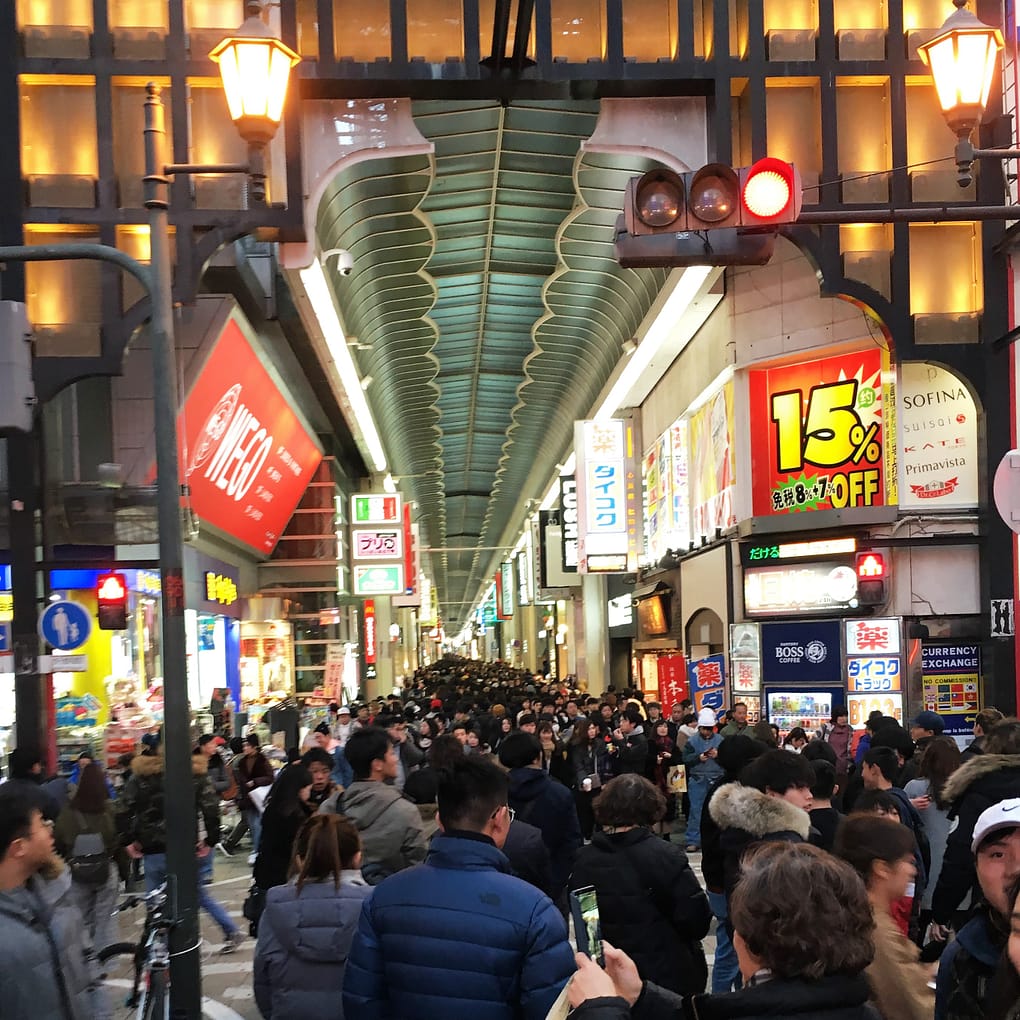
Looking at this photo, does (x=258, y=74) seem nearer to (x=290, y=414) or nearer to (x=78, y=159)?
(x=78, y=159)

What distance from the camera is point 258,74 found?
815 cm

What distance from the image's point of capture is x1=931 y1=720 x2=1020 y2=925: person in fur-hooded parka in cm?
532

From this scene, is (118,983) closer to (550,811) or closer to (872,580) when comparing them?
(550,811)

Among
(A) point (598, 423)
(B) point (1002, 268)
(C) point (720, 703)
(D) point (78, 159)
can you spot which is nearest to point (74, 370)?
(D) point (78, 159)

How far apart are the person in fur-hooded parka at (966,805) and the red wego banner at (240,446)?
13137 millimetres

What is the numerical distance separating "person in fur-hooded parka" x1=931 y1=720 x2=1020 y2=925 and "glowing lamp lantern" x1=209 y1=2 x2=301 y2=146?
5.43m

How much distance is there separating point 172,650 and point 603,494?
21.2 m

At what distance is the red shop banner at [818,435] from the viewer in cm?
2011

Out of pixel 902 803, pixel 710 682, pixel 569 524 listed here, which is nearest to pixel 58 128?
pixel 902 803

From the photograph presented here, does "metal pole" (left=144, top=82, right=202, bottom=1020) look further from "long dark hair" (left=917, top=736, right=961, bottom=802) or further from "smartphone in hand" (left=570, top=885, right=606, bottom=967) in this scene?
"smartphone in hand" (left=570, top=885, right=606, bottom=967)

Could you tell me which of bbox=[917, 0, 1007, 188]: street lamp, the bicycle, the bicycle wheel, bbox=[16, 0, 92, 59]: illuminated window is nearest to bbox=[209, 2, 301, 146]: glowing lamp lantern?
bbox=[917, 0, 1007, 188]: street lamp

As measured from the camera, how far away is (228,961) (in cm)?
1030

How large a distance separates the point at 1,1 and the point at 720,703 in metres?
14.9

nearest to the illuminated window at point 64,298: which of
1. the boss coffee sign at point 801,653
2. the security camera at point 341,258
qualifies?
the security camera at point 341,258
